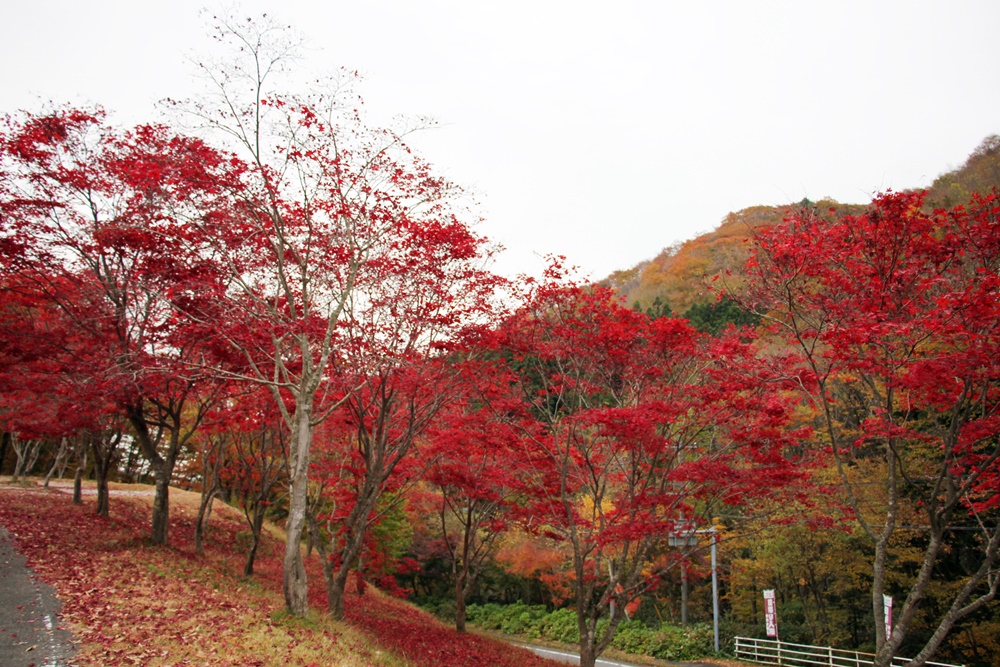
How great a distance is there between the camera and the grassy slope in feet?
24.7

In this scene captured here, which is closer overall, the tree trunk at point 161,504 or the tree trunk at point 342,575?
the tree trunk at point 342,575

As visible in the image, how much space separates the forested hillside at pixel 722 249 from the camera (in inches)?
406

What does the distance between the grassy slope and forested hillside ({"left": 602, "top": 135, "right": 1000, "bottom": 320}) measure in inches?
319

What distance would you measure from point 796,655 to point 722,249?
1492 cm

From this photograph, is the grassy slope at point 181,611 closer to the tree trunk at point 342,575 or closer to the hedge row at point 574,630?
the tree trunk at point 342,575

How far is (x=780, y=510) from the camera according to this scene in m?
22.5

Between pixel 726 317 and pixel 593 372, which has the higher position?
pixel 726 317

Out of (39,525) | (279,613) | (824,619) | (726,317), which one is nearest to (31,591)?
(279,613)

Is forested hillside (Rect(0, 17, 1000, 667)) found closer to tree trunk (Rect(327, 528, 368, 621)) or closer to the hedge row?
tree trunk (Rect(327, 528, 368, 621))

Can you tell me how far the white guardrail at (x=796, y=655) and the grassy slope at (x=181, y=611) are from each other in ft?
35.1

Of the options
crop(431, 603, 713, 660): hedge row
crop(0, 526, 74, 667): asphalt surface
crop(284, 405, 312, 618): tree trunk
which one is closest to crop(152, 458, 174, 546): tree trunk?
crop(0, 526, 74, 667): asphalt surface

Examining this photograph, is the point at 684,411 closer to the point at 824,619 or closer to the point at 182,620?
the point at 182,620

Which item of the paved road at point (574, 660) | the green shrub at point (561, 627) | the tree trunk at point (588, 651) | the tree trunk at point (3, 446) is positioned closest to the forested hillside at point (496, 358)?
the tree trunk at point (588, 651)

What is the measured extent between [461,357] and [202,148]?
258 inches
